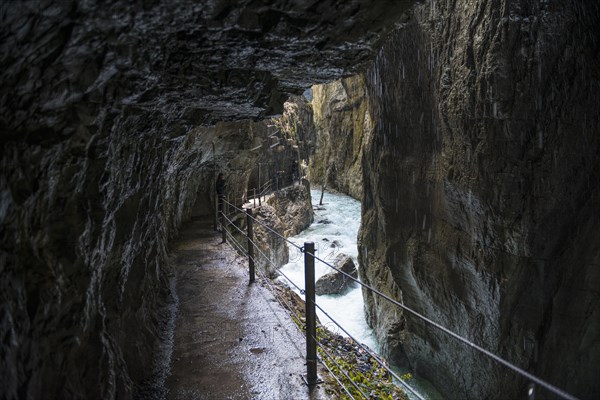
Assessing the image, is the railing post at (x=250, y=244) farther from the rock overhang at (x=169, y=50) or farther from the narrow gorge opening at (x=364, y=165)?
the rock overhang at (x=169, y=50)

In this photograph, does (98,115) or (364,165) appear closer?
(98,115)

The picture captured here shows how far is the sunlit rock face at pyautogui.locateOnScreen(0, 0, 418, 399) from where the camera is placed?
1771mm

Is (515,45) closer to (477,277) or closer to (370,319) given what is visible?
(477,277)

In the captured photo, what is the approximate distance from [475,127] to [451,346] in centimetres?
424

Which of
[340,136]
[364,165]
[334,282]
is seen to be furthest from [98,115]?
[340,136]

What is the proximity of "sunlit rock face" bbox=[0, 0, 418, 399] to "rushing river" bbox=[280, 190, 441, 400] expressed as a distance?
5939 millimetres

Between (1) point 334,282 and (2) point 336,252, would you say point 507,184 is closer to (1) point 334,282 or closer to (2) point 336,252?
(1) point 334,282

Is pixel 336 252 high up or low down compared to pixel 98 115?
down

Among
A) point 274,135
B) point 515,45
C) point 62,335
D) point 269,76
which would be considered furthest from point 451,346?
point 274,135

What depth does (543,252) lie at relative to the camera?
18.7 feet

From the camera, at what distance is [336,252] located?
1920 cm

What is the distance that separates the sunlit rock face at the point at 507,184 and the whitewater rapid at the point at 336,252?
10.1ft

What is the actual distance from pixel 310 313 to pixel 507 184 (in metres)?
3.89

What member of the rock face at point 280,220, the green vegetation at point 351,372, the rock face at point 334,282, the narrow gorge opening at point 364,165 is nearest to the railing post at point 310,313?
the green vegetation at point 351,372
